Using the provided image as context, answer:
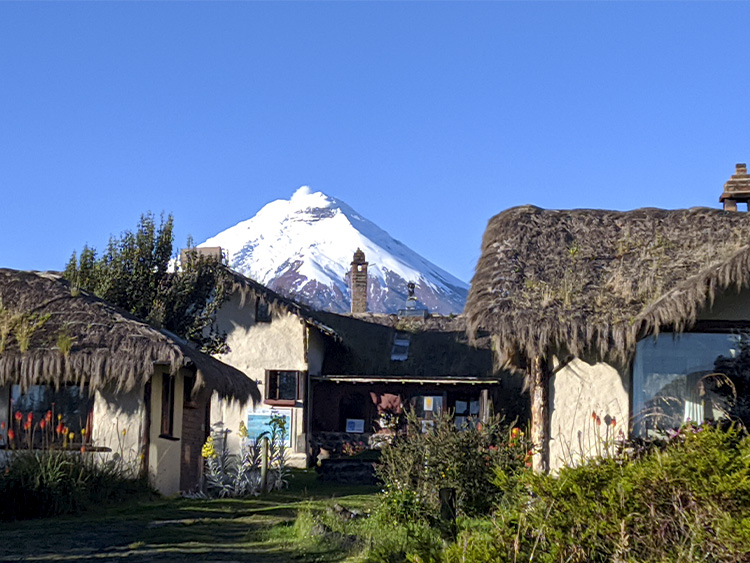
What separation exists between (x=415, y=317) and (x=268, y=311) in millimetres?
6754

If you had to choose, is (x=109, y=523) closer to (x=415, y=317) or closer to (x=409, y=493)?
(x=409, y=493)

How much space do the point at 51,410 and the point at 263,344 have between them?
13.2 m

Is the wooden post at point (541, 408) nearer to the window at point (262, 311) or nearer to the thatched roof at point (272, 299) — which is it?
the thatched roof at point (272, 299)

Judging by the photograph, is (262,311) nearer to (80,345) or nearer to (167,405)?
(167,405)

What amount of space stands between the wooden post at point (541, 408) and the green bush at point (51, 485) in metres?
5.93

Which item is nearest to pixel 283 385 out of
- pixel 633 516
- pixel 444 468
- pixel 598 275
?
pixel 598 275

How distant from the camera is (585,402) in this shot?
12.3 metres

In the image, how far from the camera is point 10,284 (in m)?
17.2

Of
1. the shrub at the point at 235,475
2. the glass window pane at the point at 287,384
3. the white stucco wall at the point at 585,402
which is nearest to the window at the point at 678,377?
the white stucco wall at the point at 585,402

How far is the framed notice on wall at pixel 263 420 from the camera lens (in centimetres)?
2828

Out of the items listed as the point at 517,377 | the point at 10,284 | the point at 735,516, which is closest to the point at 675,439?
the point at 735,516

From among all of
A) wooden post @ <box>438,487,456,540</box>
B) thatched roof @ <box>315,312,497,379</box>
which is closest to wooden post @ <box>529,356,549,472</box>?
wooden post @ <box>438,487,456,540</box>

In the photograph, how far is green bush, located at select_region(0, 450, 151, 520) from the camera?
41.9ft

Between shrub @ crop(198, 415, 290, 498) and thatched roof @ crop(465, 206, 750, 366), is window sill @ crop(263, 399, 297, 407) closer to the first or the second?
shrub @ crop(198, 415, 290, 498)
